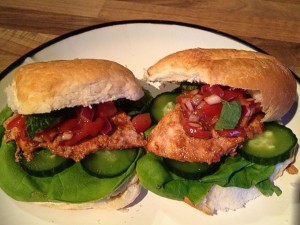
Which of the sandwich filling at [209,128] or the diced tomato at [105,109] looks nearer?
the sandwich filling at [209,128]

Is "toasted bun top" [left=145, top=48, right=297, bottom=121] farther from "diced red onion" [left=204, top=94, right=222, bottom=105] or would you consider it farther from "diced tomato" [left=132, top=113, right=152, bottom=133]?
"diced tomato" [left=132, top=113, right=152, bottom=133]

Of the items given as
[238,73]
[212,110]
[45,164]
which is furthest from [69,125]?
[238,73]

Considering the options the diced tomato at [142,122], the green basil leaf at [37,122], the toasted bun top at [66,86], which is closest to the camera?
the toasted bun top at [66,86]

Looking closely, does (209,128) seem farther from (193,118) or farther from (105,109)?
(105,109)

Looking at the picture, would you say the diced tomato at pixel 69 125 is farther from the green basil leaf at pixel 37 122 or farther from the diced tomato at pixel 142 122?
the diced tomato at pixel 142 122

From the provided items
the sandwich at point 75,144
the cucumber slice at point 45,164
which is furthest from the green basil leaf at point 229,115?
the cucumber slice at point 45,164

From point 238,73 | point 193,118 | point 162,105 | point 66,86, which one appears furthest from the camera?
point 162,105

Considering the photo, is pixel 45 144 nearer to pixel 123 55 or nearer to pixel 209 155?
pixel 209 155
